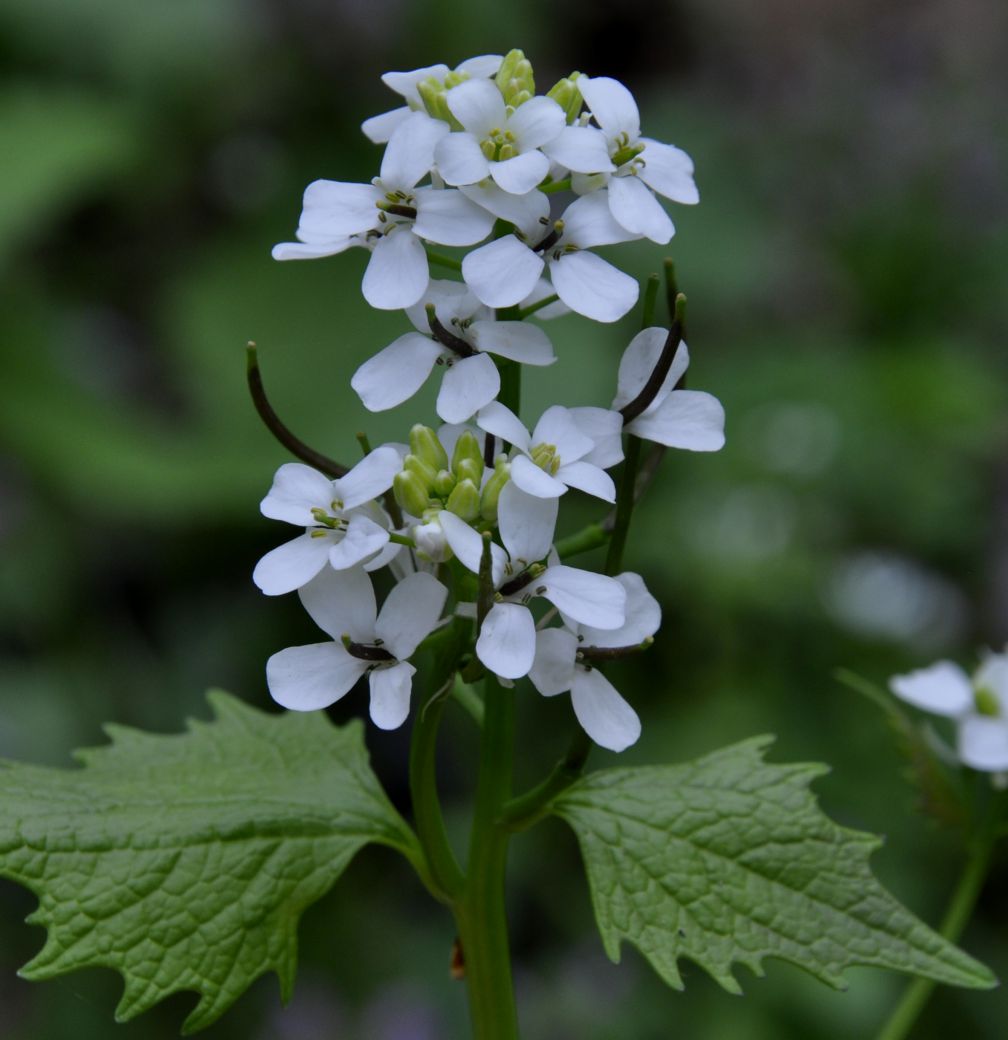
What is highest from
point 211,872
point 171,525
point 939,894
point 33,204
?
point 211,872

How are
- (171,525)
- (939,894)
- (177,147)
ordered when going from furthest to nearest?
(177,147)
(171,525)
(939,894)

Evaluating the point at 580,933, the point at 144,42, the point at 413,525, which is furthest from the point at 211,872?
the point at 144,42

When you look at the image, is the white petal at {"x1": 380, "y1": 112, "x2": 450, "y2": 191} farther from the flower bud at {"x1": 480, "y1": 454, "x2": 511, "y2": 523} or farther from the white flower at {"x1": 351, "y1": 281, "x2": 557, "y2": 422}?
the flower bud at {"x1": 480, "y1": 454, "x2": 511, "y2": 523}

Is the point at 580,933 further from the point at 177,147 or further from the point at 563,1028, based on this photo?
the point at 177,147

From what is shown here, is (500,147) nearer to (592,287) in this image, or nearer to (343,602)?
(592,287)

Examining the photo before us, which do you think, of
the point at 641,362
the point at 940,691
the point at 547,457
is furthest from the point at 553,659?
the point at 940,691

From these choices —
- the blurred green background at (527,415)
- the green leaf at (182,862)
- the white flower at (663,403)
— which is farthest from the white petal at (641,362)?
the blurred green background at (527,415)

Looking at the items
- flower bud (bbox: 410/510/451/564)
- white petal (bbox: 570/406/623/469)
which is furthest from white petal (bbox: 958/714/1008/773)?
flower bud (bbox: 410/510/451/564)
